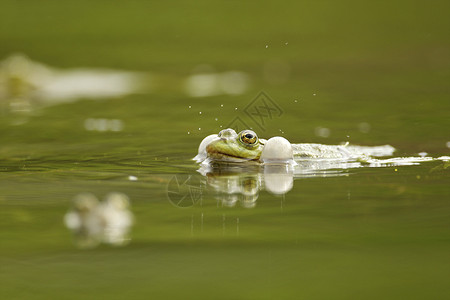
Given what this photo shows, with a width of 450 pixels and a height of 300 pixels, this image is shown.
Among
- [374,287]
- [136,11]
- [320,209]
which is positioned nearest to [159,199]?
[320,209]

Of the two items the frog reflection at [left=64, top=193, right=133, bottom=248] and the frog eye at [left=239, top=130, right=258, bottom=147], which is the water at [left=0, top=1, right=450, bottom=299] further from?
the frog eye at [left=239, top=130, right=258, bottom=147]

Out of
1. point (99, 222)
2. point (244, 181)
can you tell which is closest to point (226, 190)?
point (244, 181)

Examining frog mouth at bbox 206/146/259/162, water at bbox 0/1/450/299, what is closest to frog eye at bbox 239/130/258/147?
frog mouth at bbox 206/146/259/162

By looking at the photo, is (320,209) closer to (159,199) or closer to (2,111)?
(159,199)

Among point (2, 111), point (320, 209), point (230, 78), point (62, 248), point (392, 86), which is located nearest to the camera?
point (62, 248)

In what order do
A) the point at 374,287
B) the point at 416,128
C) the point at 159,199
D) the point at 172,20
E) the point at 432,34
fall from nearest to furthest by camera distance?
the point at 374,287 < the point at 159,199 < the point at 416,128 < the point at 432,34 < the point at 172,20

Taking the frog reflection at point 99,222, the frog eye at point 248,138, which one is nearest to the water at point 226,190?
the frog reflection at point 99,222

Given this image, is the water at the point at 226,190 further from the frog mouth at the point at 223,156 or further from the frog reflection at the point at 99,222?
the frog mouth at the point at 223,156
